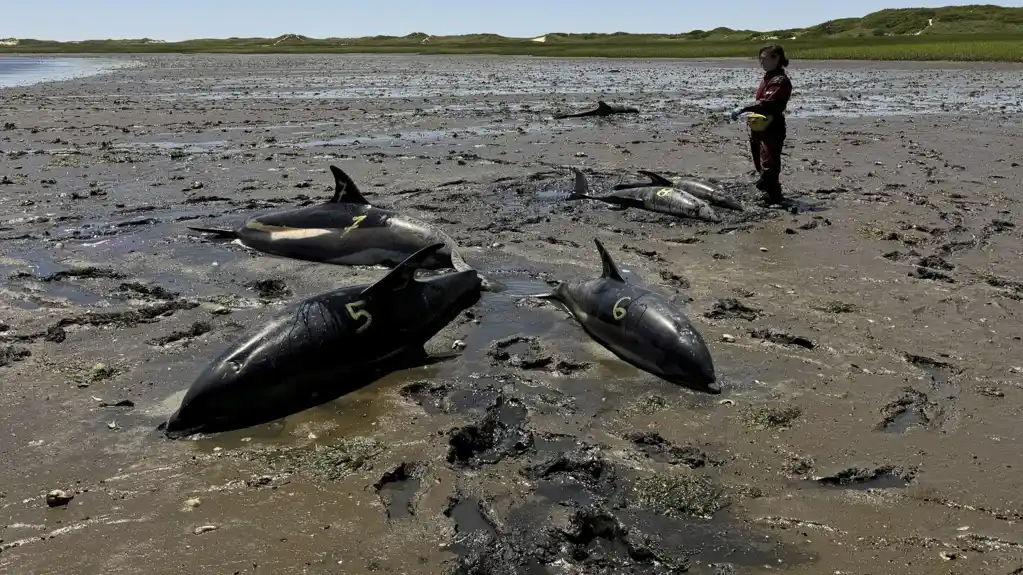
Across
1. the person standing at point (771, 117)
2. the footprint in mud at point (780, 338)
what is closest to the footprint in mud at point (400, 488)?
the footprint in mud at point (780, 338)

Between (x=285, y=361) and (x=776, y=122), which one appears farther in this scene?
(x=776, y=122)

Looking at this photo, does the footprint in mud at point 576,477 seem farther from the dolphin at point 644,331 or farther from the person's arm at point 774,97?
the person's arm at point 774,97

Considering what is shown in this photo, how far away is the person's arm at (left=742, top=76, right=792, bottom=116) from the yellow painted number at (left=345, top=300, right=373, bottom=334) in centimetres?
796

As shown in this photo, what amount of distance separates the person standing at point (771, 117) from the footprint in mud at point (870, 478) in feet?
25.5

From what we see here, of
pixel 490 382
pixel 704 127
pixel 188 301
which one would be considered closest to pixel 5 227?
pixel 188 301

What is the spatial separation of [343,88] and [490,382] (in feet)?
109

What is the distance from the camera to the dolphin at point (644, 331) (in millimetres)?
5914

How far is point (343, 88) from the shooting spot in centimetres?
3662

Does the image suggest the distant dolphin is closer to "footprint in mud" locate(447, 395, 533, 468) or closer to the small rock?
"footprint in mud" locate(447, 395, 533, 468)

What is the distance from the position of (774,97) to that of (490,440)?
8.84 metres

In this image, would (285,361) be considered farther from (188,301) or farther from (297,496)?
(188,301)

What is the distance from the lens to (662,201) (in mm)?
11508

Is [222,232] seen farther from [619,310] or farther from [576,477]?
[576,477]

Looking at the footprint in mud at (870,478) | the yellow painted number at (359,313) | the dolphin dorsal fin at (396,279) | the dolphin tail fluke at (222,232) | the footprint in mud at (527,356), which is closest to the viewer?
the footprint in mud at (870,478)
